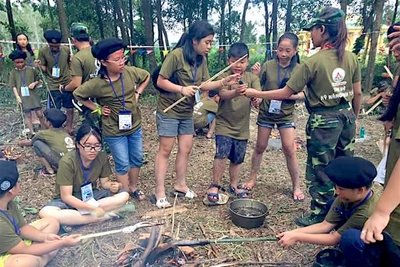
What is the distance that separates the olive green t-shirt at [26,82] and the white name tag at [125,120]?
11.7 ft

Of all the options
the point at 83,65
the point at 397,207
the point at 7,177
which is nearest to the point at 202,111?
the point at 83,65

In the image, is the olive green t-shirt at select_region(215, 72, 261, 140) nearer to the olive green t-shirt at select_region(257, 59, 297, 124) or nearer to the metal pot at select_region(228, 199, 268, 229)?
the olive green t-shirt at select_region(257, 59, 297, 124)

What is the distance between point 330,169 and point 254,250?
47.1 inches

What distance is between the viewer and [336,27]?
2752mm

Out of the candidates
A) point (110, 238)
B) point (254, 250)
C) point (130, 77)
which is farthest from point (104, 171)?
point (254, 250)

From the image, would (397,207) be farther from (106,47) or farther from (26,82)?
(26,82)

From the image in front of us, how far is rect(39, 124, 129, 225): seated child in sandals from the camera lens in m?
3.04

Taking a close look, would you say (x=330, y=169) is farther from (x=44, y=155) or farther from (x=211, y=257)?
(x=44, y=155)

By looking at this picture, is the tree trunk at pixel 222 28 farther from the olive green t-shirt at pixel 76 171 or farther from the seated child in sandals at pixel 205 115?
the olive green t-shirt at pixel 76 171

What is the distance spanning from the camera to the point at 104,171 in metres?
3.35

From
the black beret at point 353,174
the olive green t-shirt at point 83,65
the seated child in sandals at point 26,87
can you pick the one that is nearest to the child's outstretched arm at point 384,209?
the black beret at point 353,174

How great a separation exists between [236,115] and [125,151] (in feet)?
3.96

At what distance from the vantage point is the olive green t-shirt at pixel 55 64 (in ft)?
19.2

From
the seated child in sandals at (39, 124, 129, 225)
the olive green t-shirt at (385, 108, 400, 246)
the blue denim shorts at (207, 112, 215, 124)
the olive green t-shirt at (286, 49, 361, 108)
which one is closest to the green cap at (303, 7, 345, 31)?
the olive green t-shirt at (286, 49, 361, 108)
